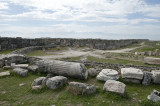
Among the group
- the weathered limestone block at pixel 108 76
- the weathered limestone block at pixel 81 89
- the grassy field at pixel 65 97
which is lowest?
the grassy field at pixel 65 97

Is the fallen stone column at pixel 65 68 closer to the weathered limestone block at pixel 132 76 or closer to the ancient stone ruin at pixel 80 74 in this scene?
the ancient stone ruin at pixel 80 74

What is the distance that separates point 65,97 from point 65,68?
2.64 m

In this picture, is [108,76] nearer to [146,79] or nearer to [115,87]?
[115,87]

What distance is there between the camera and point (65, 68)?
26.1 feet

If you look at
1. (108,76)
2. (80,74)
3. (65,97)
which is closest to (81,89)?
(65,97)

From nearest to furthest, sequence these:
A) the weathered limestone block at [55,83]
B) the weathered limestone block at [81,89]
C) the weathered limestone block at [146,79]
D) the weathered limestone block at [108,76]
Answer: the weathered limestone block at [81,89] → the weathered limestone block at [55,83] → the weathered limestone block at [146,79] → the weathered limestone block at [108,76]

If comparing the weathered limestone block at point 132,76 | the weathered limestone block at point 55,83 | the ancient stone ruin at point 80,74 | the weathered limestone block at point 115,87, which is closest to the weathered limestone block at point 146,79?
the ancient stone ruin at point 80,74

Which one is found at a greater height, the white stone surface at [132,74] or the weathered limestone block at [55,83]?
the white stone surface at [132,74]

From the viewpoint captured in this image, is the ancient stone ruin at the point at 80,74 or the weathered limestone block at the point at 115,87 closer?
the weathered limestone block at the point at 115,87

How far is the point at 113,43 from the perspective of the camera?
2858 centimetres

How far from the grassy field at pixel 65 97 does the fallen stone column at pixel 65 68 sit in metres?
1.35

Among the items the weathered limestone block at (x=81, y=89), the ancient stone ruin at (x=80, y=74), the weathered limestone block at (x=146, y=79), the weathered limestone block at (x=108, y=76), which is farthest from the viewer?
the weathered limestone block at (x=108, y=76)

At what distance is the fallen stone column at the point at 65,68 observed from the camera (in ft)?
24.7

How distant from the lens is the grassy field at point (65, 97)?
5051mm
